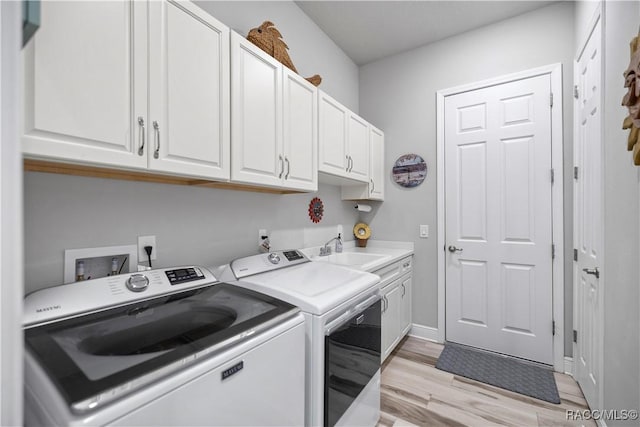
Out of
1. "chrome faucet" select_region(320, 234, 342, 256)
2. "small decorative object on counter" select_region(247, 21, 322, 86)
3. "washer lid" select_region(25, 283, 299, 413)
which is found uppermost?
"small decorative object on counter" select_region(247, 21, 322, 86)

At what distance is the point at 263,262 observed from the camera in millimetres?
1718

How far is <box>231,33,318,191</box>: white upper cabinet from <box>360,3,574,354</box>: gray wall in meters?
1.45

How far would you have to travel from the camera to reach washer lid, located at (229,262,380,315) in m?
1.24

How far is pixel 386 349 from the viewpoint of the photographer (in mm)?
2285

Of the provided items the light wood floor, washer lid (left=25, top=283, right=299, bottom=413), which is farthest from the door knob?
washer lid (left=25, top=283, right=299, bottom=413)

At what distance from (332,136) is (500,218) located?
5.63 ft

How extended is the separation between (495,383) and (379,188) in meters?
1.92

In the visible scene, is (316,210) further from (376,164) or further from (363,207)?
(376,164)

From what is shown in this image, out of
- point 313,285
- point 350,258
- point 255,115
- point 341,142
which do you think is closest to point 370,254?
point 350,258

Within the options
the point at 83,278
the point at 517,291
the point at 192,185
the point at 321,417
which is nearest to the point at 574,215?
the point at 517,291

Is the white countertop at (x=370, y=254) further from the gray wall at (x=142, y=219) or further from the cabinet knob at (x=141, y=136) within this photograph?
the cabinet knob at (x=141, y=136)

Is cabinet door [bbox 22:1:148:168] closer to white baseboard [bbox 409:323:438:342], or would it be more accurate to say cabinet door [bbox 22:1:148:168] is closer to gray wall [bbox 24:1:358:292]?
gray wall [bbox 24:1:358:292]

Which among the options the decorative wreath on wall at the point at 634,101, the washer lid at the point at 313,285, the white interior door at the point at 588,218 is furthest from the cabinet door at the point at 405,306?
the decorative wreath on wall at the point at 634,101

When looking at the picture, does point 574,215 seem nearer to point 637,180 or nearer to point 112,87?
point 637,180
